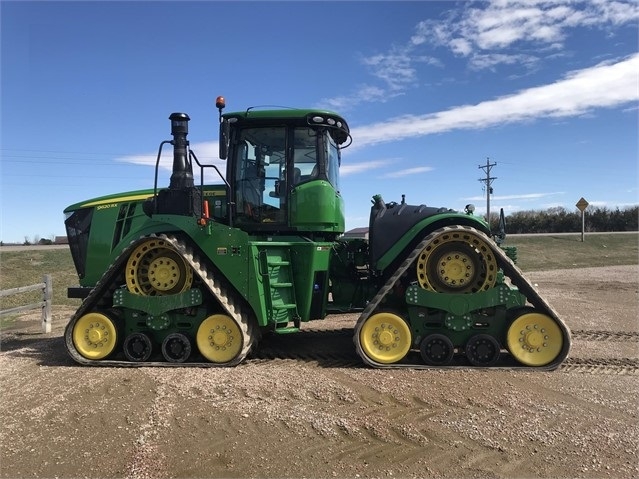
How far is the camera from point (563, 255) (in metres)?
25.5

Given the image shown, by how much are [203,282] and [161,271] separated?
661mm

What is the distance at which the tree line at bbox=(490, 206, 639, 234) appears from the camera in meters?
46.7

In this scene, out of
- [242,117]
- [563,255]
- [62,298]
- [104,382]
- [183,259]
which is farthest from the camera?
[563,255]

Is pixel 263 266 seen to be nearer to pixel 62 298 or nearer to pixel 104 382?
pixel 104 382

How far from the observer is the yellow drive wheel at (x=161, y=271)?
6.27 m

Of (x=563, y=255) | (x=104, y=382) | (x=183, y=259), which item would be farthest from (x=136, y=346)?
(x=563, y=255)

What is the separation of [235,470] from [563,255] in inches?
1023

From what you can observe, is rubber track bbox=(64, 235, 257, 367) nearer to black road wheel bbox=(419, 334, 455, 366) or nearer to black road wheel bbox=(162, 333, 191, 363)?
black road wheel bbox=(162, 333, 191, 363)

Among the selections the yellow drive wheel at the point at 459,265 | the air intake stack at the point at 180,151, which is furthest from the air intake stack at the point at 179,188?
the yellow drive wheel at the point at 459,265

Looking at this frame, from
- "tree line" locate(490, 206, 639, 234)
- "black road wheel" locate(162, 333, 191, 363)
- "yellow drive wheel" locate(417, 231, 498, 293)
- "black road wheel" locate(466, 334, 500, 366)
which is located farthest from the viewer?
"tree line" locate(490, 206, 639, 234)

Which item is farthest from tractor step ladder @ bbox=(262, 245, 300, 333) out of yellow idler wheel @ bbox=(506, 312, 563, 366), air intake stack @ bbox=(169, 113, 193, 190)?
yellow idler wheel @ bbox=(506, 312, 563, 366)

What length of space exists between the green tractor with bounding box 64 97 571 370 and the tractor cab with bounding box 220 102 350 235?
0.02 m

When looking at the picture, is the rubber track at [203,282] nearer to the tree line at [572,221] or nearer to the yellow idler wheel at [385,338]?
the yellow idler wheel at [385,338]

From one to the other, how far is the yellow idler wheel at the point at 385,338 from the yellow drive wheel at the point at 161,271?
242cm
